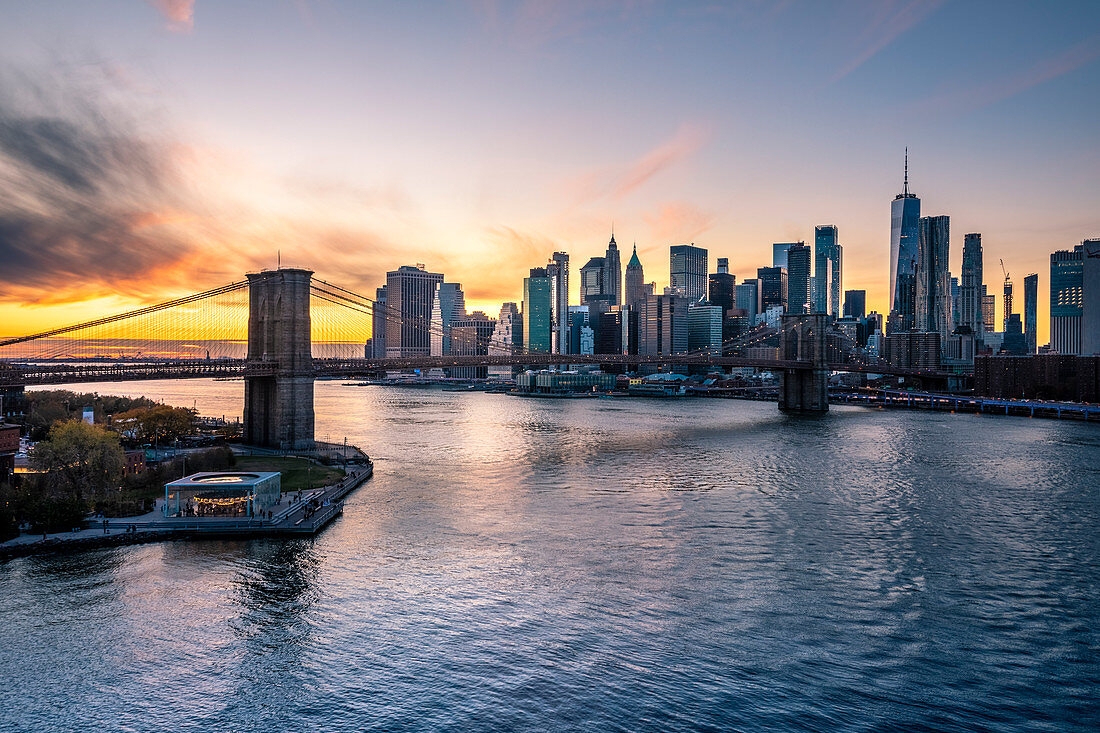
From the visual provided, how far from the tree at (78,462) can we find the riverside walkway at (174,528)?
8.91ft

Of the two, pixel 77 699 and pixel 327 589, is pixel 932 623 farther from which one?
pixel 77 699

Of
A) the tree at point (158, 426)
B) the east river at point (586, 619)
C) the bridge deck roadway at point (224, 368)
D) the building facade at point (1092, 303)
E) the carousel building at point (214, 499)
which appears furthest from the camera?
the building facade at point (1092, 303)

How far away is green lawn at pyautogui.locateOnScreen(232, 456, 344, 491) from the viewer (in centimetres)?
3684

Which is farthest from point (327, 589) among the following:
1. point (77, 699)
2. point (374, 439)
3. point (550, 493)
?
point (374, 439)

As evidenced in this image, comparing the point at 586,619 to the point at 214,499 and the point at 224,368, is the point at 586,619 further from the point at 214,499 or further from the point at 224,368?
the point at 224,368

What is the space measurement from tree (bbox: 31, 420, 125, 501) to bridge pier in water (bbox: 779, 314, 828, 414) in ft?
311

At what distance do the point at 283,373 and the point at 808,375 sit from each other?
8617 centimetres

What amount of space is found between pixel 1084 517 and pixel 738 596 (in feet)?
75.5

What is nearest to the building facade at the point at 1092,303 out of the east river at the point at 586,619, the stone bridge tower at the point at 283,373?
the east river at the point at 586,619

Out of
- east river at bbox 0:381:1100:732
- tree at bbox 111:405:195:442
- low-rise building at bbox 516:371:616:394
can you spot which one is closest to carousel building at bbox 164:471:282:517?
east river at bbox 0:381:1100:732

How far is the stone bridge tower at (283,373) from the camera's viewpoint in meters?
47.4

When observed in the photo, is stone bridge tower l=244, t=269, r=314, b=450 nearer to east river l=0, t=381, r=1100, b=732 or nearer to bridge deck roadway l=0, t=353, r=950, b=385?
bridge deck roadway l=0, t=353, r=950, b=385

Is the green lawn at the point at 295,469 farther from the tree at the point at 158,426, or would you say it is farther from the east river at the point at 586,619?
the tree at the point at 158,426

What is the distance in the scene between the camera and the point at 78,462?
101 ft
